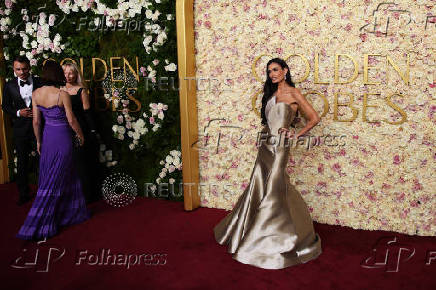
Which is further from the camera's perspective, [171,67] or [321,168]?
[171,67]

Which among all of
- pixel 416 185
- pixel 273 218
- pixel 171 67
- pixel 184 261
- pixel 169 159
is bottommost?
pixel 184 261

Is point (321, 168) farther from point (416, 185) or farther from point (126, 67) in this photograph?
point (126, 67)

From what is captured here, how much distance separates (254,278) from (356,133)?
5.92 feet

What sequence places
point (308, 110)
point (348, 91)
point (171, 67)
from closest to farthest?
point (308, 110) < point (348, 91) < point (171, 67)

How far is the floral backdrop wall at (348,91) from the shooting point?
360 centimetres

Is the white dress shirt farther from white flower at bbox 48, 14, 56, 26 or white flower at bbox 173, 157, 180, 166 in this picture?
white flower at bbox 173, 157, 180, 166

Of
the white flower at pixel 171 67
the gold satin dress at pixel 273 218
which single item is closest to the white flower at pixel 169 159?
the white flower at pixel 171 67

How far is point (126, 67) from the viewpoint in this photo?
16.3 ft

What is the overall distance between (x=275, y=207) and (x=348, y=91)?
144 centimetres

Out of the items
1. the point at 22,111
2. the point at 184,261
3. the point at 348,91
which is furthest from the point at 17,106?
the point at 348,91

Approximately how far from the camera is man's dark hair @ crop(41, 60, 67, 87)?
3773mm

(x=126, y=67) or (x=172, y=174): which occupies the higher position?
(x=126, y=67)

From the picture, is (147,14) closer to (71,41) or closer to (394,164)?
(71,41)

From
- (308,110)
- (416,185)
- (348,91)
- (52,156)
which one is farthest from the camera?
(52,156)
